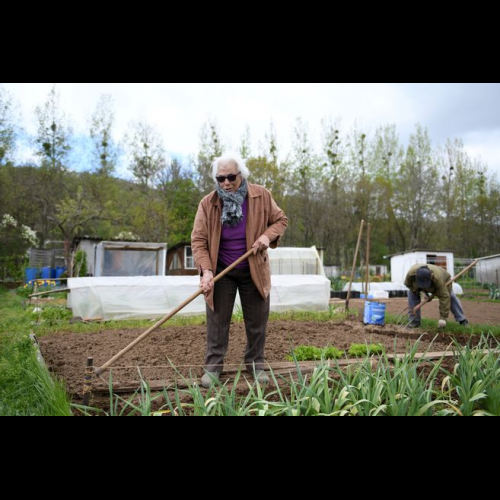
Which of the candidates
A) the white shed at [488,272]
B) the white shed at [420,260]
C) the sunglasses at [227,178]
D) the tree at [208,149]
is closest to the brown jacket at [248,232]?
the sunglasses at [227,178]

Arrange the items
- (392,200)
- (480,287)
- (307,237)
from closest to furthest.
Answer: (480,287) < (307,237) < (392,200)

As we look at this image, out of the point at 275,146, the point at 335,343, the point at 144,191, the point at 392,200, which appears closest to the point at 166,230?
the point at 144,191

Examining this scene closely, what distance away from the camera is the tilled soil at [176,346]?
2.72m

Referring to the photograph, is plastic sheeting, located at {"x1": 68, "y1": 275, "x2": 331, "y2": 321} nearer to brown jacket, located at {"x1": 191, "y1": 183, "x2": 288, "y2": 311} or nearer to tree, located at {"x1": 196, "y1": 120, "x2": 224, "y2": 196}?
brown jacket, located at {"x1": 191, "y1": 183, "x2": 288, "y2": 311}

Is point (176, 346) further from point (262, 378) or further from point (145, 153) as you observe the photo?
point (145, 153)

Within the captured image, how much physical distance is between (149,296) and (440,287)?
3985mm

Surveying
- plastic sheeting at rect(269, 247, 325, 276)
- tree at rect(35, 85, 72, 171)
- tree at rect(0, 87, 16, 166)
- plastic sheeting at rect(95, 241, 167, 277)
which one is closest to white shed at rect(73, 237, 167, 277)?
plastic sheeting at rect(95, 241, 167, 277)

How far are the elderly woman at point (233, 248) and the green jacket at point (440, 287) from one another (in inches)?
121

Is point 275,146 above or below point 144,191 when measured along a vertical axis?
above

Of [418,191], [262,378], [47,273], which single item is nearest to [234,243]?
[262,378]

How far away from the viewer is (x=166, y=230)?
55.6ft

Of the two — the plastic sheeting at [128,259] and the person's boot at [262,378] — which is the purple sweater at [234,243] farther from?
the plastic sheeting at [128,259]

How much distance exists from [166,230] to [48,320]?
11.7 metres
